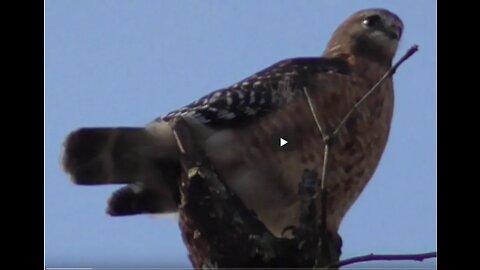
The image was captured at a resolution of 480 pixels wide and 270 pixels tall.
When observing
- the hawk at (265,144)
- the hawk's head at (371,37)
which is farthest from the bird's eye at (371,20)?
the hawk at (265,144)

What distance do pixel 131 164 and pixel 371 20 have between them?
80.2 inches

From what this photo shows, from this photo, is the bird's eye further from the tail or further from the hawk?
the tail

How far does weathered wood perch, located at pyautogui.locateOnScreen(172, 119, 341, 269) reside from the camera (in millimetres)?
2939

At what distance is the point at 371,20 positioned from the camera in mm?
5695

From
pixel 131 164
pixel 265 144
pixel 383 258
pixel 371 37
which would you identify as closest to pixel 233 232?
pixel 383 258

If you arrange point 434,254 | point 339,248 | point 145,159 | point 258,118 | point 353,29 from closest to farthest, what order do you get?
point 434,254 < point 339,248 < point 145,159 < point 258,118 < point 353,29

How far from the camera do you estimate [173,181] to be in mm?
3957

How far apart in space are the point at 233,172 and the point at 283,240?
1557mm

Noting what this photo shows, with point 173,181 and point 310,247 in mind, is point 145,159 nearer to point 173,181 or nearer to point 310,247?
point 173,181

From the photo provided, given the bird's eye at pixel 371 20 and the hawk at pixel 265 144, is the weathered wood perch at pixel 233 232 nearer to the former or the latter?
the hawk at pixel 265 144

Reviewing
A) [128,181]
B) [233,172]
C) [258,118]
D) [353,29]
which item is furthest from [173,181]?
[353,29]
